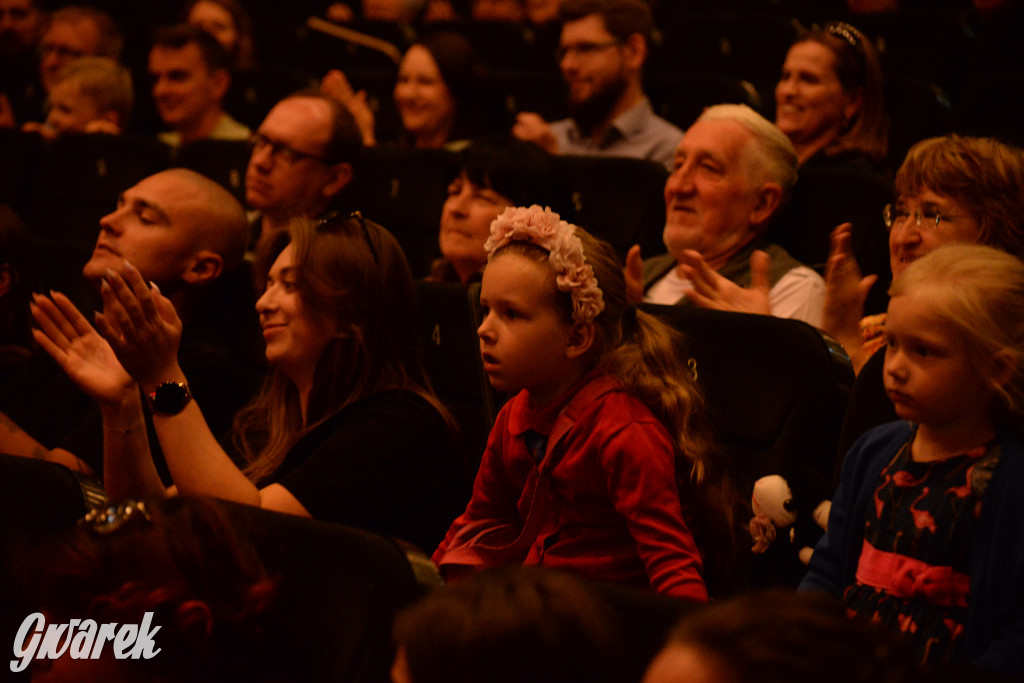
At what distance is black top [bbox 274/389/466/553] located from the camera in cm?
168

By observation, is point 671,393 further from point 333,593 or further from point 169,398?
point 169,398

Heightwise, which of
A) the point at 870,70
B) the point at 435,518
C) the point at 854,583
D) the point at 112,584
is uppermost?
the point at 870,70

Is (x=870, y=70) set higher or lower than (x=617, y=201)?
higher

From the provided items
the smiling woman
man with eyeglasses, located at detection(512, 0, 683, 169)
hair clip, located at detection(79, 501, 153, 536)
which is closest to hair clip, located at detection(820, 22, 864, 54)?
man with eyeglasses, located at detection(512, 0, 683, 169)

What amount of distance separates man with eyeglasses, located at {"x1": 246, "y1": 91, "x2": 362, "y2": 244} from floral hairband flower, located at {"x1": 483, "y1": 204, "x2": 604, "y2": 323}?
4.72 feet

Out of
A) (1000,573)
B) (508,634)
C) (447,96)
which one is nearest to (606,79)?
(447,96)

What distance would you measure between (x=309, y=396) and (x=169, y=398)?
0.81 feet

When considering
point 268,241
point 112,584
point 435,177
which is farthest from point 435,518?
point 435,177

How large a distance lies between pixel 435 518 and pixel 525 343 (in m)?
0.42

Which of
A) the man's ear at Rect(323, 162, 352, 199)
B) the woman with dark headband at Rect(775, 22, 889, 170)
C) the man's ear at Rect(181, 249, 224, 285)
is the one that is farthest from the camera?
the man's ear at Rect(323, 162, 352, 199)

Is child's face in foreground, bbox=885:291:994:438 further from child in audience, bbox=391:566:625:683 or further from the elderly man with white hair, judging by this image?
the elderly man with white hair

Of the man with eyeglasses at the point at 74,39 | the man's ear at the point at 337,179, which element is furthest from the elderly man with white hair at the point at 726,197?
the man with eyeglasses at the point at 74,39

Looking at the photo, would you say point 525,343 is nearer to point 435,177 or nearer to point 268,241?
point 268,241

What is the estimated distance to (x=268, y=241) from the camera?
206cm
